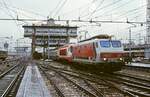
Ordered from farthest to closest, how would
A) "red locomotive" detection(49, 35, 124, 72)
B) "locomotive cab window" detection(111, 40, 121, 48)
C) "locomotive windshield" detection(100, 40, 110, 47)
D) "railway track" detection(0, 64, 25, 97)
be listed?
Answer: "locomotive cab window" detection(111, 40, 121, 48)
"locomotive windshield" detection(100, 40, 110, 47)
"red locomotive" detection(49, 35, 124, 72)
"railway track" detection(0, 64, 25, 97)

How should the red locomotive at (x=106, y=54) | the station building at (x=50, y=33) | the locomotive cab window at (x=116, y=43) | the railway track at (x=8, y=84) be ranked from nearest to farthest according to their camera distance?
the railway track at (x=8, y=84) < the red locomotive at (x=106, y=54) < the locomotive cab window at (x=116, y=43) < the station building at (x=50, y=33)

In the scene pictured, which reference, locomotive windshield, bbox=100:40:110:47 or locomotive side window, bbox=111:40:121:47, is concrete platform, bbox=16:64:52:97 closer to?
locomotive windshield, bbox=100:40:110:47

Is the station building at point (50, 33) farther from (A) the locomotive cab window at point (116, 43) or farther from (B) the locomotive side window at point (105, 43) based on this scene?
(B) the locomotive side window at point (105, 43)

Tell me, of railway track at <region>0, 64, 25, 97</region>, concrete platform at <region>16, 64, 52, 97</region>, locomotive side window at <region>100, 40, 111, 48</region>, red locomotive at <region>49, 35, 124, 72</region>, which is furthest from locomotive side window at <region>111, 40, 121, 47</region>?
railway track at <region>0, 64, 25, 97</region>

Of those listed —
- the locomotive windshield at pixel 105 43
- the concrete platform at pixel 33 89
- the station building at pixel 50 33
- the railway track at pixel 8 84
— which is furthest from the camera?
the station building at pixel 50 33

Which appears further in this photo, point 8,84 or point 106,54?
point 106,54

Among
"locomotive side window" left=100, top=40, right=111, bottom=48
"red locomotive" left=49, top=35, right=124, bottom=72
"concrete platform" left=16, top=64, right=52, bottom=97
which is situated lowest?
"concrete platform" left=16, top=64, right=52, bottom=97

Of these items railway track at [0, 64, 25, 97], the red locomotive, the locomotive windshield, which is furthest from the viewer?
the locomotive windshield

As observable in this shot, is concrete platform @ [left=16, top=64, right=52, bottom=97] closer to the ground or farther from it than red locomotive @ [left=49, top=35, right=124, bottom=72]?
closer to the ground

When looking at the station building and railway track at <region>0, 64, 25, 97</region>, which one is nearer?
railway track at <region>0, 64, 25, 97</region>

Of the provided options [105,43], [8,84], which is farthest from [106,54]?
[8,84]

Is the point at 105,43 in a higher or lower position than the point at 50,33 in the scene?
lower

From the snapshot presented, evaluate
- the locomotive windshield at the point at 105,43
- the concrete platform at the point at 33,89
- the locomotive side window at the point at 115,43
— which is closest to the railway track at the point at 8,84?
the concrete platform at the point at 33,89

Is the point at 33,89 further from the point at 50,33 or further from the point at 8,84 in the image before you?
the point at 50,33
